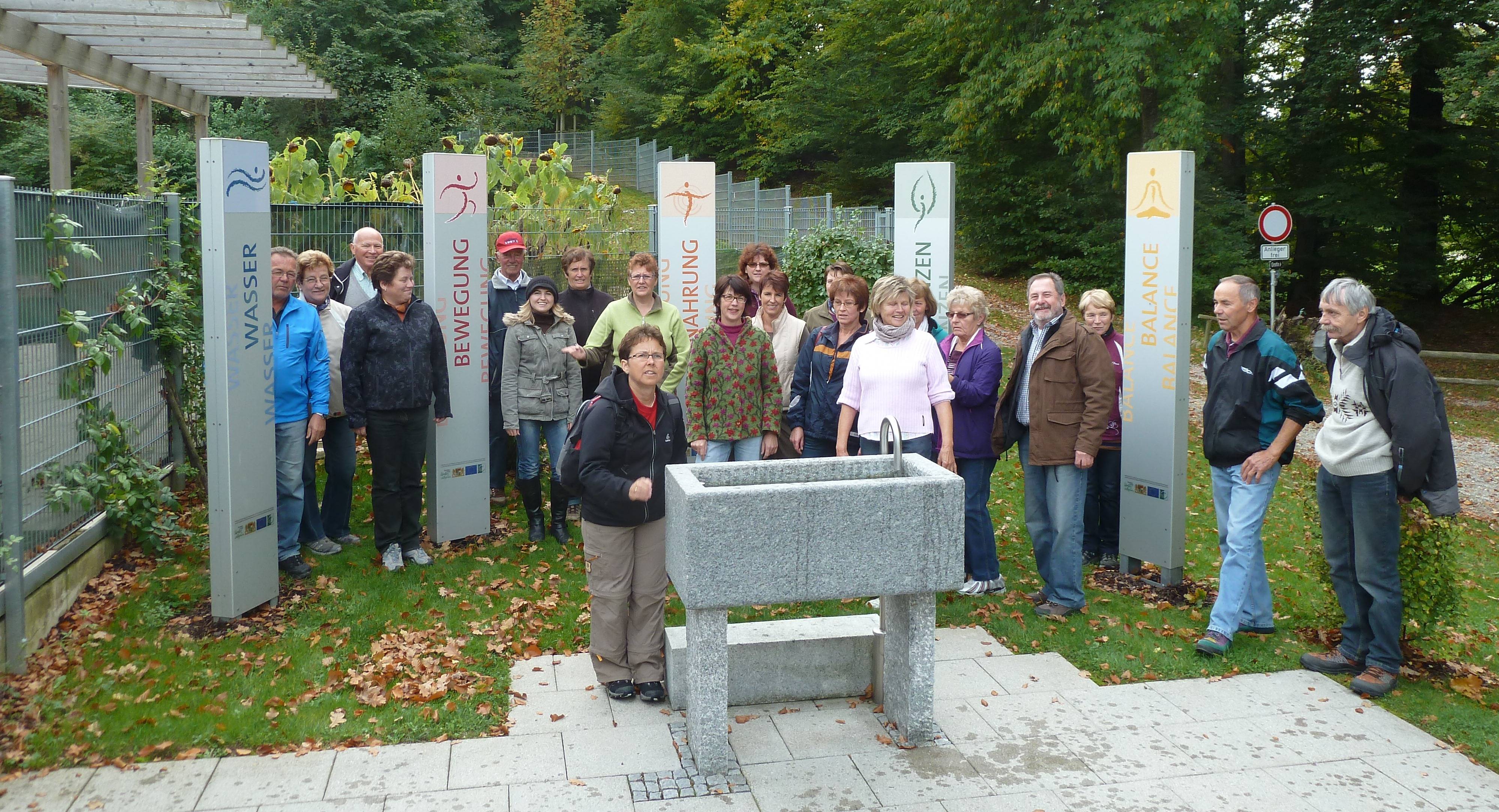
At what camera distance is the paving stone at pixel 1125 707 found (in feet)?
17.5

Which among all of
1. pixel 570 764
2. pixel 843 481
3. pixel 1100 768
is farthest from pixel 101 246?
pixel 1100 768

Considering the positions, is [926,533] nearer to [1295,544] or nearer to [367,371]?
[367,371]

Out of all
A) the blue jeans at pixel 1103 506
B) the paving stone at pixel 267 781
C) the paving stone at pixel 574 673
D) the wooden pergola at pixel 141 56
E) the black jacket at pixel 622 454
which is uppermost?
the wooden pergola at pixel 141 56

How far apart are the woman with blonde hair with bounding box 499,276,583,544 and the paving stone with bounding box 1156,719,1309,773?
13.9ft

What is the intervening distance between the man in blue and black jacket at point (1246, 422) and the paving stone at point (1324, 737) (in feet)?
2.62

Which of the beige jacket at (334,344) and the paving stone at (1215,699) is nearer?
the paving stone at (1215,699)

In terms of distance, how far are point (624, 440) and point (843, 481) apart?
1.12 metres

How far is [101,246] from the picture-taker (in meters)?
6.91

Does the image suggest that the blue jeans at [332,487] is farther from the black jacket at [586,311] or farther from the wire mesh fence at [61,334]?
the black jacket at [586,311]

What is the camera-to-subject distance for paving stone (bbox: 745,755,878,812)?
14.8ft

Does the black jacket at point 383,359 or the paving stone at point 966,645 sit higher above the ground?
the black jacket at point 383,359

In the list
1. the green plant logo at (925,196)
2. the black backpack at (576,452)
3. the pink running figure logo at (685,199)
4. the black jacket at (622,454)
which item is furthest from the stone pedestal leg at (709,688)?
the pink running figure logo at (685,199)

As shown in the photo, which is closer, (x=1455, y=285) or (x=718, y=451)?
(x=718, y=451)

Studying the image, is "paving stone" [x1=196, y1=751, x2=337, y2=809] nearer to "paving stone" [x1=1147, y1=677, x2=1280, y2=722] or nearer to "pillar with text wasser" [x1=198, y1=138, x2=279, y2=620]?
"pillar with text wasser" [x1=198, y1=138, x2=279, y2=620]
